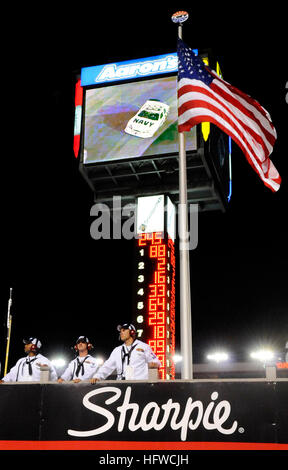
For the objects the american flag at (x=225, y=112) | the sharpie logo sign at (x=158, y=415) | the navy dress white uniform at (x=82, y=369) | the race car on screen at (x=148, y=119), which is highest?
the race car on screen at (x=148, y=119)

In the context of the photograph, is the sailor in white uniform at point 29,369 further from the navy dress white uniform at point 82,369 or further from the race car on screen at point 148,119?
the race car on screen at point 148,119

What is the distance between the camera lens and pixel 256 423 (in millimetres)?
7004

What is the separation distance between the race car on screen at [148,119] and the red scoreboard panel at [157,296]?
592 centimetres

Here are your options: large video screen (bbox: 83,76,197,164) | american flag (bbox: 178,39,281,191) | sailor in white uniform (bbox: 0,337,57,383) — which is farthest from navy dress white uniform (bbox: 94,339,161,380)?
large video screen (bbox: 83,76,197,164)

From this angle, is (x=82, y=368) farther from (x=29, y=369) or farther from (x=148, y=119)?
(x=148, y=119)

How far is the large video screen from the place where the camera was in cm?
3155

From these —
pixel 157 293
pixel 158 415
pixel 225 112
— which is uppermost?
pixel 157 293

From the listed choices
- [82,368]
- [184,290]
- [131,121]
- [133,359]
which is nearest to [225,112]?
[184,290]

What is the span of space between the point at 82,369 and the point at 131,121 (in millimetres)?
23436

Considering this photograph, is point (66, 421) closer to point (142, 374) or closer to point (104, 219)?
point (142, 374)

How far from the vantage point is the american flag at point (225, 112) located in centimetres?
1113

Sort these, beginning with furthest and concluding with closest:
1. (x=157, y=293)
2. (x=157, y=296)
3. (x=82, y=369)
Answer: (x=157, y=293), (x=157, y=296), (x=82, y=369)

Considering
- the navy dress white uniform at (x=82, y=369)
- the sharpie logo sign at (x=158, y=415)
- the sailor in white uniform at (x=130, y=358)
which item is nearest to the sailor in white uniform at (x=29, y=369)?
the navy dress white uniform at (x=82, y=369)

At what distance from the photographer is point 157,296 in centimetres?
2962
